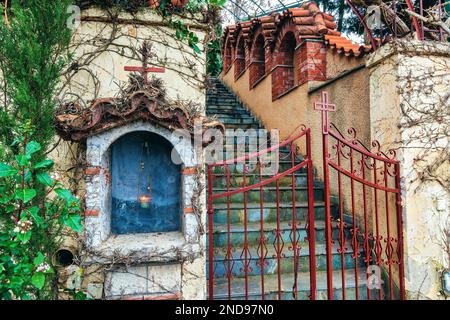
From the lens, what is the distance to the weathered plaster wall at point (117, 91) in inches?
87.4

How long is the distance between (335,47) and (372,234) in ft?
9.18

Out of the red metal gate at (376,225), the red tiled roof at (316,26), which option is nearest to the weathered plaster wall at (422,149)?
the red metal gate at (376,225)

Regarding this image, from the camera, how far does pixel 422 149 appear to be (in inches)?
115

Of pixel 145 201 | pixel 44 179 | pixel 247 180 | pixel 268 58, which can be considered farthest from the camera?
pixel 268 58

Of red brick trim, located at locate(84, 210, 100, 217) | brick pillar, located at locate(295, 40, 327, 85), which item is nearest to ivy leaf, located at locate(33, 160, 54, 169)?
red brick trim, located at locate(84, 210, 100, 217)

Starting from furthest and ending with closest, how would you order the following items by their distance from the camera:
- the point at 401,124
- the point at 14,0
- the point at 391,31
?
the point at 391,31 < the point at 401,124 < the point at 14,0

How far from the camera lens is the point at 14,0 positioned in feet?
6.17

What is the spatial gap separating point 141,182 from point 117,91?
0.78 meters

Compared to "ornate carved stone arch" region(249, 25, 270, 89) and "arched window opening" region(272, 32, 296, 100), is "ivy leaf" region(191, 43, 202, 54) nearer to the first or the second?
"arched window opening" region(272, 32, 296, 100)

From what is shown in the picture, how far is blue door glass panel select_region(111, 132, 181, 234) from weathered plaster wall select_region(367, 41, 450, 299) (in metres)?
2.18

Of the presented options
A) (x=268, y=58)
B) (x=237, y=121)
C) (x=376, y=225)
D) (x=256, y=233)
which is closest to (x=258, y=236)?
(x=256, y=233)

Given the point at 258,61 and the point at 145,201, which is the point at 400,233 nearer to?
the point at 145,201

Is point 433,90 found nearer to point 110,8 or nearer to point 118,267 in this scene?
point 110,8
